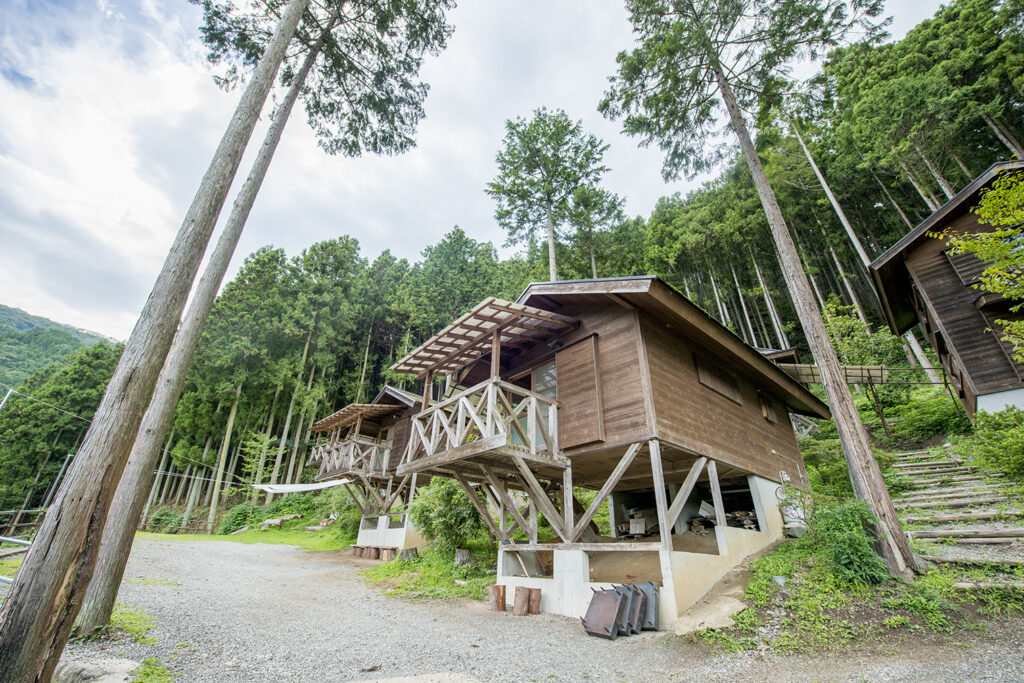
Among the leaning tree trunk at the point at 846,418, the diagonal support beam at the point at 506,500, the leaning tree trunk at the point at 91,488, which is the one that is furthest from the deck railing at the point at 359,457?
the leaning tree trunk at the point at 846,418

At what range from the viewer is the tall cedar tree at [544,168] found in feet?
63.1

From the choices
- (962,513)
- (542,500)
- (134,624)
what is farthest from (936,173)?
(134,624)

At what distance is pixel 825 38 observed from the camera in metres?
Answer: 10.0

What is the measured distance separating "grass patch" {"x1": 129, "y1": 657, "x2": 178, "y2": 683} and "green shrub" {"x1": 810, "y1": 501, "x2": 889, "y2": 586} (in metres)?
8.09

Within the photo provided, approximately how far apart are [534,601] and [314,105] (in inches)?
427

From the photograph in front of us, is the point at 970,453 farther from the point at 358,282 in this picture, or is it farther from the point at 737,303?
the point at 358,282

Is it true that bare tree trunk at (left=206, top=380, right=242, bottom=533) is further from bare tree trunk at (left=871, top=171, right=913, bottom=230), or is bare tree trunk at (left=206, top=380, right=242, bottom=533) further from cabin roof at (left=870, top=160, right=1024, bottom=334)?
bare tree trunk at (left=871, top=171, right=913, bottom=230)

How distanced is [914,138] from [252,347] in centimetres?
3296

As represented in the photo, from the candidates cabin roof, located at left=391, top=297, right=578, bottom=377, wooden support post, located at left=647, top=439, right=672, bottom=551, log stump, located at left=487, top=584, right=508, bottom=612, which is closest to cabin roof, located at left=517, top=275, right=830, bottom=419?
cabin roof, located at left=391, top=297, right=578, bottom=377

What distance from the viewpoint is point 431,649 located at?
5289 mm

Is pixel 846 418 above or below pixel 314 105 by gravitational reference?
below

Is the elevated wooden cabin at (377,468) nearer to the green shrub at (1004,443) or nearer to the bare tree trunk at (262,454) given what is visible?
the bare tree trunk at (262,454)

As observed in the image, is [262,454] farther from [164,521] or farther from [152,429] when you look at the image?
[152,429]

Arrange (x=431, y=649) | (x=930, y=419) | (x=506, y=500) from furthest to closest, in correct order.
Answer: (x=930, y=419), (x=506, y=500), (x=431, y=649)
